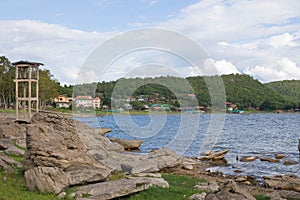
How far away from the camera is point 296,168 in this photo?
32.9 meters

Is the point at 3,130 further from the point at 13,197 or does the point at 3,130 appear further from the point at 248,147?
the point at 248,147

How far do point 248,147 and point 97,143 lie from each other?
934 inches

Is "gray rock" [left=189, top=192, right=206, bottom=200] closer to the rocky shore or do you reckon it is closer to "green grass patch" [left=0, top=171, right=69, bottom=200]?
the rocky shore

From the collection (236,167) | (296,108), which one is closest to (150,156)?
(236,167)

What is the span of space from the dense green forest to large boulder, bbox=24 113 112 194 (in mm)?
9588

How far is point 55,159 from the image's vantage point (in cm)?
1625

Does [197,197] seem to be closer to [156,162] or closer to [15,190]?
[15,190]

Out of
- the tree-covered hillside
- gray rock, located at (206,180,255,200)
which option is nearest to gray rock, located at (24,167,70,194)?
gray rock, located at (206,180,255,200)

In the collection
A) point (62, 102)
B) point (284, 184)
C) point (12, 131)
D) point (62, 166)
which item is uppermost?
point (62, 102)

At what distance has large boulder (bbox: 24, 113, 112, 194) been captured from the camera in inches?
545

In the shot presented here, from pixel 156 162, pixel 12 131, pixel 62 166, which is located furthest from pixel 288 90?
pixel 62 166

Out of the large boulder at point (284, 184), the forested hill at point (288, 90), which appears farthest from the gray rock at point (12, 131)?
the forested hill at point (288, 90)

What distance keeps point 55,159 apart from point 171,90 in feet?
67.5

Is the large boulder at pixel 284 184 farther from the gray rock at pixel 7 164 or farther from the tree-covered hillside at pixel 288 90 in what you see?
the tree-covered hillside at pixel 288 90
